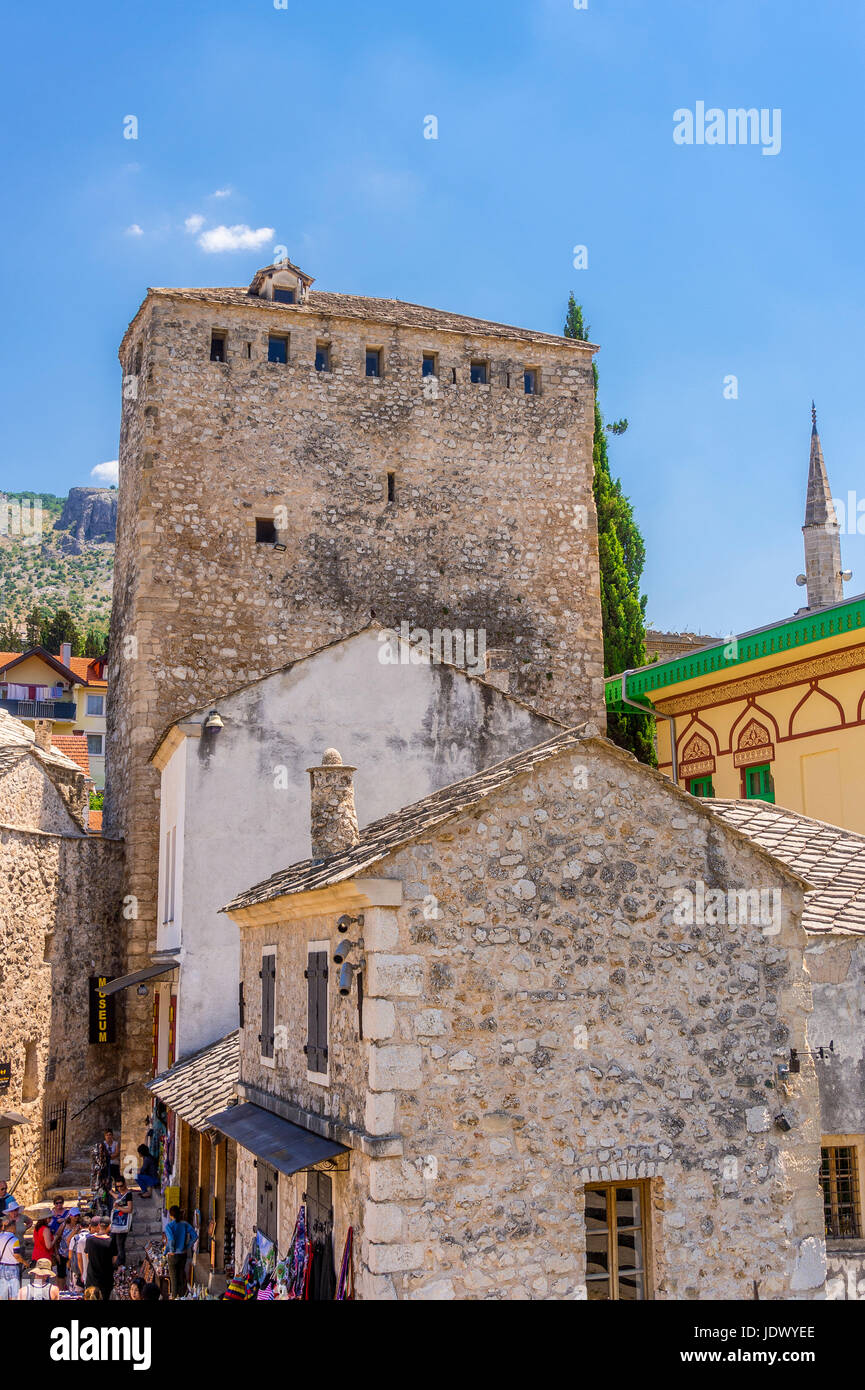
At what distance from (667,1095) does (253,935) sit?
500 cm

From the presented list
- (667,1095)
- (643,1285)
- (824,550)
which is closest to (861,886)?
(667,1095)

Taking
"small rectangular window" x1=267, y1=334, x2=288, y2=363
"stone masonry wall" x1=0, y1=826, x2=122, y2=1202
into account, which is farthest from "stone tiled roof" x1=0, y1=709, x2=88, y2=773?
"small rectangular window" x1=267, y1=334, x2=288, y2=363

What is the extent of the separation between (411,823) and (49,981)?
14.8 m

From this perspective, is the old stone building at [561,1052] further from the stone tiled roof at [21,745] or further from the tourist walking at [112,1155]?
the stone tiled roof at [21,745]

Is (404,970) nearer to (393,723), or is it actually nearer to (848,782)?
(393,723)

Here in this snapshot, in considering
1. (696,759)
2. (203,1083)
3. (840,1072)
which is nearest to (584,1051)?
(840,1072)

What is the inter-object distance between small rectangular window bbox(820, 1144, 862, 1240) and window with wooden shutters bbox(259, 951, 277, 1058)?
5.38m

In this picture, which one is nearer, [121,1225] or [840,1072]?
[840,1072]

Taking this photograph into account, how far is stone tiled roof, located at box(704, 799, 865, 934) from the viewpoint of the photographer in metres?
12.2

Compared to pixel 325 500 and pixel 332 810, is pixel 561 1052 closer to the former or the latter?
pixel 332 810

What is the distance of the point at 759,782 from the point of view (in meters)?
24.0

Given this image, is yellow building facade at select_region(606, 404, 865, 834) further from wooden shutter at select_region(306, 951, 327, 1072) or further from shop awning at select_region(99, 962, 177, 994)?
wooden shutter at select_region(306, 951, 327, 1072)

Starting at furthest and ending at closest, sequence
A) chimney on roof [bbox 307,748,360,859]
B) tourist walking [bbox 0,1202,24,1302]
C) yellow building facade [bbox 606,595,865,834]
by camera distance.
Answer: yellow building facade [bbox 606,595,865,834], tourist walking [bbox 0,1202,24,1302], chimney on roof [bbox 307,748,360,859]

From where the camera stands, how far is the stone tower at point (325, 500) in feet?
77.5
